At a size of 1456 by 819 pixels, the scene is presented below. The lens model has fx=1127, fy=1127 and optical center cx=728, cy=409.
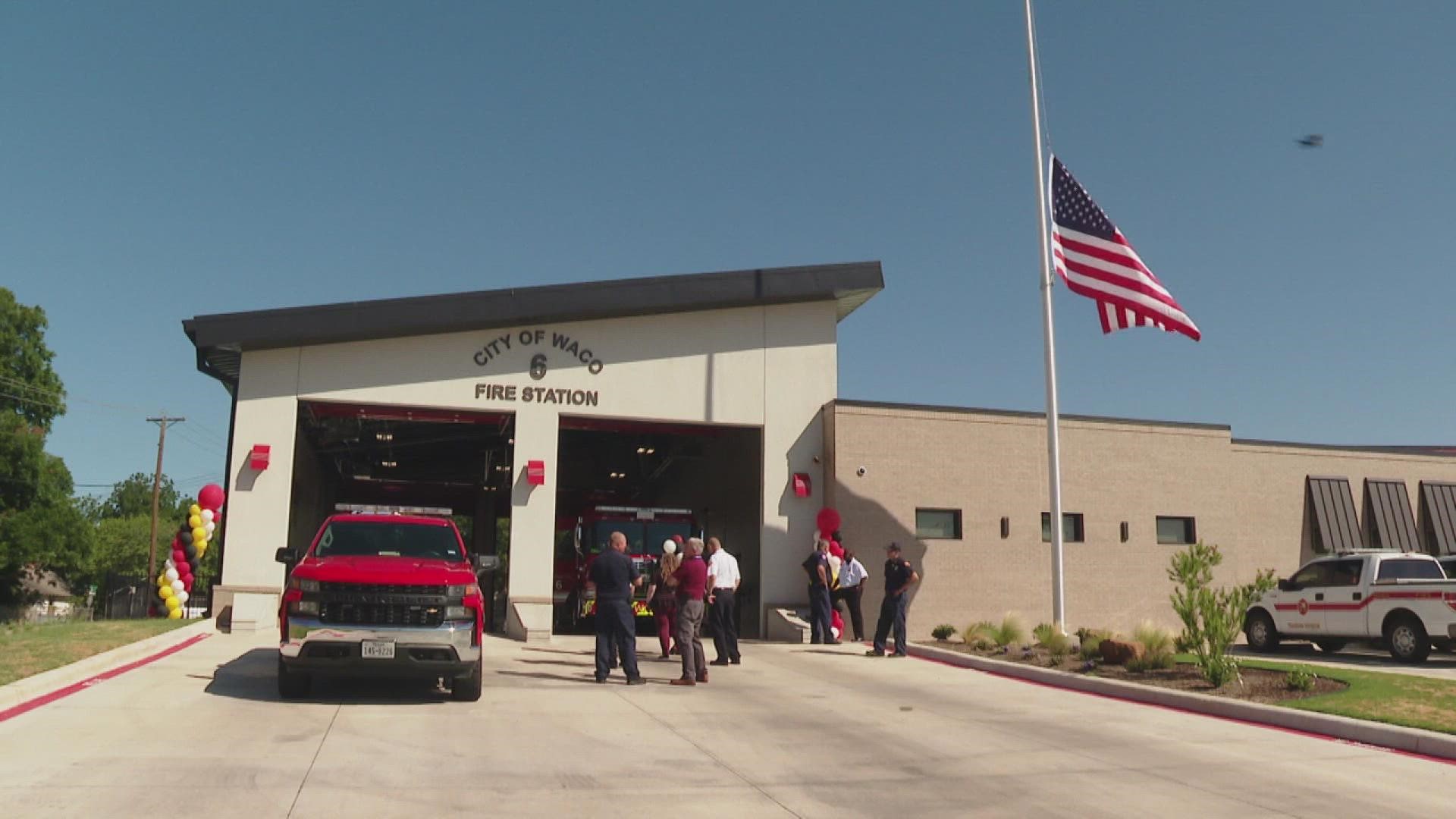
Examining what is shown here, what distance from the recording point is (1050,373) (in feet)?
64.2

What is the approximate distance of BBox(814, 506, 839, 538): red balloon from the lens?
867 inches

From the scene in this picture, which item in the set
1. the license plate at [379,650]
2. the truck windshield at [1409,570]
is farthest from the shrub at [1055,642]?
the license plate at [379,650]

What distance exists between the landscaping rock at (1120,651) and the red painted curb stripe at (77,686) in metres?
12.6

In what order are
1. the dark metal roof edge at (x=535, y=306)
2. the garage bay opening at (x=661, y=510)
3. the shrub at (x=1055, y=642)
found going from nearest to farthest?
the shrub at (x=1055, y=642) → the dark metal roof edge at (x=535, y=306) → the garage bay opening at (x=661, y=510)

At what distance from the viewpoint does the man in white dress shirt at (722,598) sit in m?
16.7

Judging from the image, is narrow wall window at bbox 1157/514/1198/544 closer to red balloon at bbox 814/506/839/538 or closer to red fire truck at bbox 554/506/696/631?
red balloon at bbox 814/506/839/538

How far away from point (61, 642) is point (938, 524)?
1571cm

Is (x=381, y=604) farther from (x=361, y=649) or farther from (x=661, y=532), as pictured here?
(x=661, y=532)

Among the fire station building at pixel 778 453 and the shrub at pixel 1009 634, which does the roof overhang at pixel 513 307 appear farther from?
the shrub at pixel 1009 634

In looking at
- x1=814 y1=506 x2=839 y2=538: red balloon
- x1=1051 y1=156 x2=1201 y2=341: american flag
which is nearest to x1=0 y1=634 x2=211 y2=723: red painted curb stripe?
x1=814 y1=506 x2=839 y2=538: red balloon

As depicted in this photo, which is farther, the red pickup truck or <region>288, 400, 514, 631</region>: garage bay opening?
<region>288, 400, 514, 631</region>: garage bay opening

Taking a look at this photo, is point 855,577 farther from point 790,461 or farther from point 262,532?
point 262,532

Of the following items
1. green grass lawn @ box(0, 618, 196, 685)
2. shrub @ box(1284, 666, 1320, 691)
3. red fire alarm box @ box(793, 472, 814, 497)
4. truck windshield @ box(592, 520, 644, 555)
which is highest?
red fire alarm box @ box(793, 472, 814, 497)

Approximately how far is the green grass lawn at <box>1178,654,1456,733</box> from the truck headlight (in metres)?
10.2
